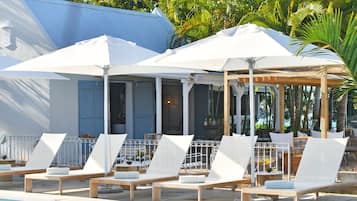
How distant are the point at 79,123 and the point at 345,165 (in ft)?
28.1

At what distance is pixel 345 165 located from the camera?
17.4 metres

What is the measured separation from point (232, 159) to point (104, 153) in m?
2.88

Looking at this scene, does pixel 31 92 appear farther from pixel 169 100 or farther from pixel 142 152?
pixel 169 100

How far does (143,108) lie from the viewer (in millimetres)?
24375

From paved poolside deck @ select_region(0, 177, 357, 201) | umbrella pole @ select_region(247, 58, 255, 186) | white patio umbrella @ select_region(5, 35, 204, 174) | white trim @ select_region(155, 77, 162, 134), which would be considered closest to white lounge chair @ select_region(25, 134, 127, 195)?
white patio umbrella @ select_region(5, 35, 204, 174)

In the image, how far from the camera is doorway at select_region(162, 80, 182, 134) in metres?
26.7

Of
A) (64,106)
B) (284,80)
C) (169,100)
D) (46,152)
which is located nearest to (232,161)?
(46,152)

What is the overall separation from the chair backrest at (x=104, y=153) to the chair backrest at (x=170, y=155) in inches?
38.0

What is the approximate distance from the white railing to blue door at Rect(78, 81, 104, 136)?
7.97 ft

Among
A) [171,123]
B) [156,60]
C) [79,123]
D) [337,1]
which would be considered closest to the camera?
[156,60]

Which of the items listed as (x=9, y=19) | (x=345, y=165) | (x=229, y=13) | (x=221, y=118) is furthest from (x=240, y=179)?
(x=221, y=118)

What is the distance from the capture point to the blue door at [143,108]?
2411cm

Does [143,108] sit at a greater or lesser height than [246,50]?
lesser

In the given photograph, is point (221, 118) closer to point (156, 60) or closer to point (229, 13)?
point (229, 13)
